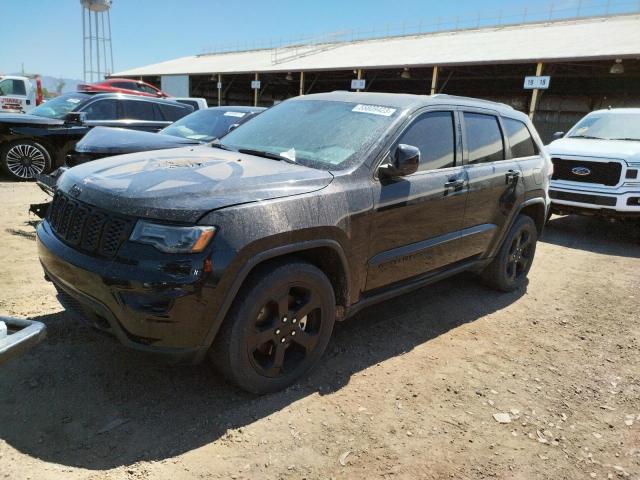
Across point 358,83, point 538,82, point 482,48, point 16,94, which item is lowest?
point 16,94

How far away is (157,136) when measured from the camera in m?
6.23

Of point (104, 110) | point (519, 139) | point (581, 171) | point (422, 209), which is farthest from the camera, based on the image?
point (104, 110)

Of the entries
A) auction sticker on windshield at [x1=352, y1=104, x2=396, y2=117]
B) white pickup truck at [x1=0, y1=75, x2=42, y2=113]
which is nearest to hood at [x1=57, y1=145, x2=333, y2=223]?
auction sticker on windshield at [x1=352, y1=104, x2=396, y2=117]

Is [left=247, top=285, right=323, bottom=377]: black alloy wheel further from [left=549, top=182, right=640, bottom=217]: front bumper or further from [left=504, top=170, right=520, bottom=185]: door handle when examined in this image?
[left=549, top=182, right=640, bottom=217]: front bumper

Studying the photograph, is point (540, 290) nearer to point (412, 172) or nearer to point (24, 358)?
point (412, 172)

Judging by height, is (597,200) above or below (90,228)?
below

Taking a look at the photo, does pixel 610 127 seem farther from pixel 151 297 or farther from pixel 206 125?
pixel 151 297

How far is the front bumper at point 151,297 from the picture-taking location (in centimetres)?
241

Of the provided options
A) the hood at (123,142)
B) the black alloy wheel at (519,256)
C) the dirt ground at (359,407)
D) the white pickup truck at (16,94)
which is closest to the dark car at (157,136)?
the hood at (123,142)

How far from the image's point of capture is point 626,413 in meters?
3.13

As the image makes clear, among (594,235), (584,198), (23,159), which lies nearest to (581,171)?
(584,198)

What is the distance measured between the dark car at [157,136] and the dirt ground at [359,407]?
6.27ft

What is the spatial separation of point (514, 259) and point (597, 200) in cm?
334

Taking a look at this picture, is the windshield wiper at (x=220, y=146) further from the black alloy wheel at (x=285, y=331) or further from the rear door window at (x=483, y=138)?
the rear door window at (x=483, y=138)
